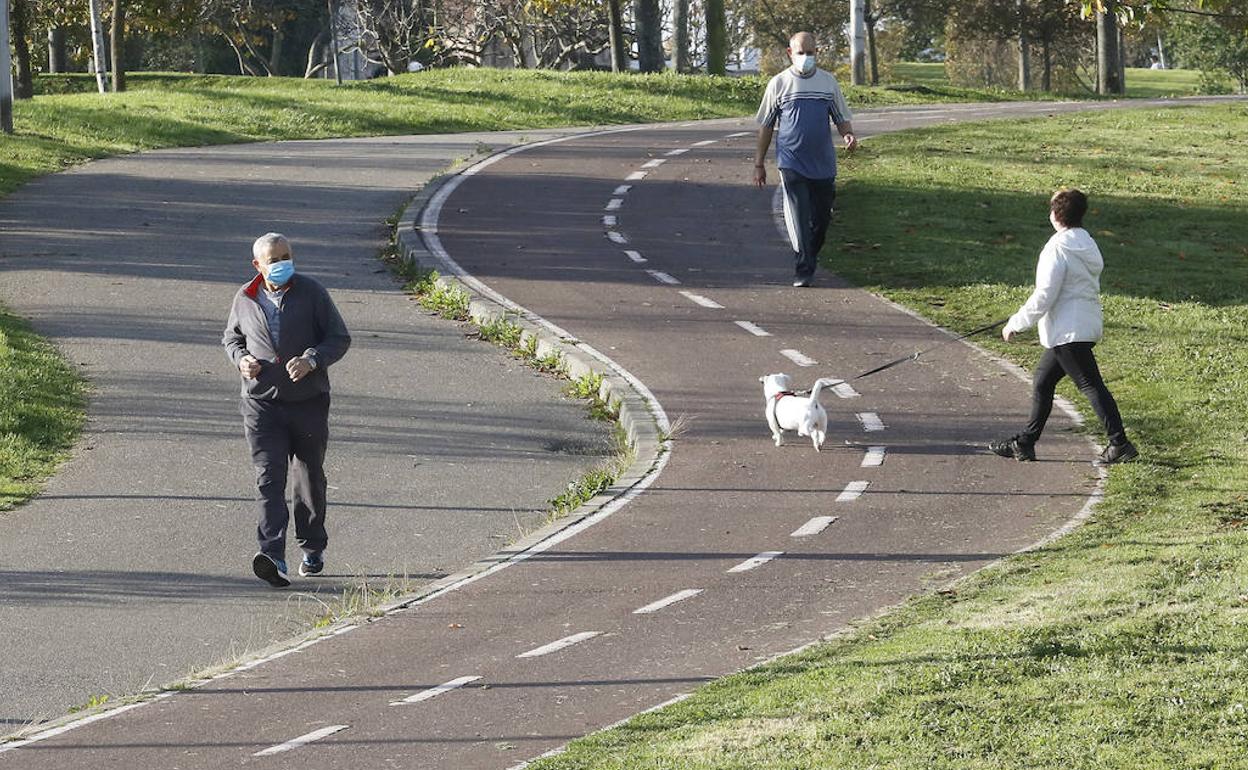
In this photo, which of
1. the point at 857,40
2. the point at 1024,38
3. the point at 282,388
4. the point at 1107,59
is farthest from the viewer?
the point at 1024,38

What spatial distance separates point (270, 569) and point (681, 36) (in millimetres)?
36281

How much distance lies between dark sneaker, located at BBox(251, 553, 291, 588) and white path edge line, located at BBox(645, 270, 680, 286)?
8.12 meters

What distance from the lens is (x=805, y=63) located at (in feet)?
52.4

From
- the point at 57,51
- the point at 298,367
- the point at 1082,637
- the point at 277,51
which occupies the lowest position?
the point at 1082,637

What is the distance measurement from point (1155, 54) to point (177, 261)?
110099mm

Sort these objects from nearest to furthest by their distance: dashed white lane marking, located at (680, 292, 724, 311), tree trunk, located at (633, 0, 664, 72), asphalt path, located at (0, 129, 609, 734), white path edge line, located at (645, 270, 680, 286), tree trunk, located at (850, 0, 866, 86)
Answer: asphalt path, located at (0, 129, 609, 734) < dashed white lane marking, located at (680, 292, 724, 311) < white path edge line, located at (645, 270, 680, 286) < tree trunk, located at (850, 0, 866, 86) < tree trunk, located at (633, 0, 664, 72)

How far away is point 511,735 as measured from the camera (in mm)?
6926

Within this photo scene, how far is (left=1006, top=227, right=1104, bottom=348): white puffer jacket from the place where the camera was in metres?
11.0

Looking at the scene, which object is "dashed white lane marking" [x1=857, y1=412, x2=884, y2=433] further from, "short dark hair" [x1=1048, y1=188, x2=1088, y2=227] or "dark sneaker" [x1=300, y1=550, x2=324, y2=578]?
"dark sneaker" [x1=300, y1=550, x2=324, y2=578]

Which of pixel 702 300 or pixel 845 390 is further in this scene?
pixel 702 300

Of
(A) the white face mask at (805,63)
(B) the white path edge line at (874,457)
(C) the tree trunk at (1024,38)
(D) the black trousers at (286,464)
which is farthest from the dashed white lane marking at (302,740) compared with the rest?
(C) the tree trunk at (1024,38)

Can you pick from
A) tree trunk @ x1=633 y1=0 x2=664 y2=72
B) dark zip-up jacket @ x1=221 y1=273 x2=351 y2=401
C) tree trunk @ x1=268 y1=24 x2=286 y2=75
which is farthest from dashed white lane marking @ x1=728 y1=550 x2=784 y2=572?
tree trunk @ x1=268 y1=24 x2=286 y2=75

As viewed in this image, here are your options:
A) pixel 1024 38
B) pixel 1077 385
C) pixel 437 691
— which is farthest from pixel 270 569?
pixel 1024 38

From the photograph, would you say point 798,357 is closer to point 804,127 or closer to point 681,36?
point 804,127
